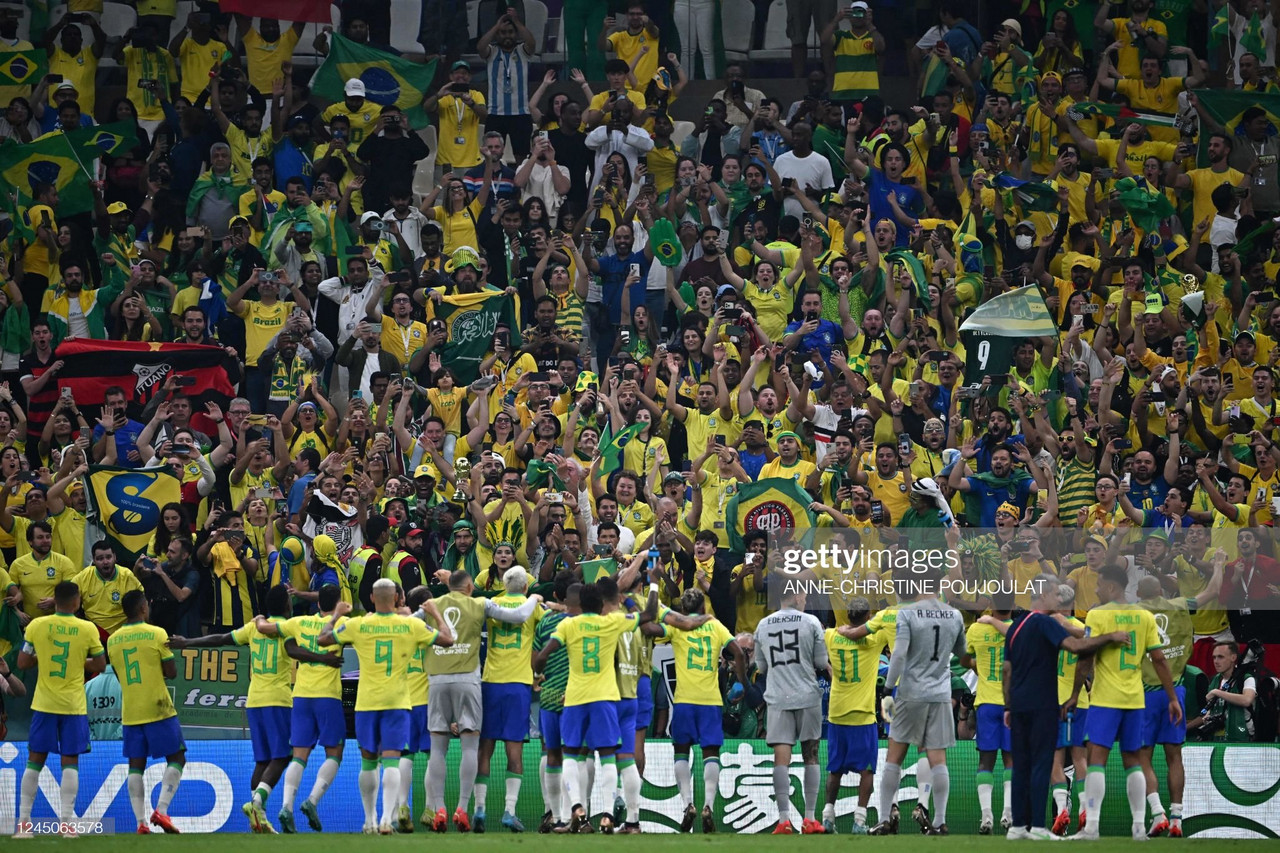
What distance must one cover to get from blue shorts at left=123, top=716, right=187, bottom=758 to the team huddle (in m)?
0.02

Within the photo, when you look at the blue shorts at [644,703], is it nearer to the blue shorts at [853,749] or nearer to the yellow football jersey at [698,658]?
the yellow football jersey at [698,658]

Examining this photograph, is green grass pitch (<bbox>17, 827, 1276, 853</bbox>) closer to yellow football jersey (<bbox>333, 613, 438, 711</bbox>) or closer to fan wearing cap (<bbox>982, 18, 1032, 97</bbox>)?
yellow football jersey (<bbox>333, 613, 438, 711</bbox>)

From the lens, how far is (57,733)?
49.9 feet

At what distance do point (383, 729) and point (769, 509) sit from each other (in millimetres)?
5328

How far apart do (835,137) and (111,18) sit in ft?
34.8

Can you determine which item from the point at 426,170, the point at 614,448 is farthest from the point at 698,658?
the point at 426,170

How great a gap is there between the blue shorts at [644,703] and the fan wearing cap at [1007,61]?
11.7 metres

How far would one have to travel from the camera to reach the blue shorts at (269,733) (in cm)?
1512

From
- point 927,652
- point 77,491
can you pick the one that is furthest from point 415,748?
point 77,491

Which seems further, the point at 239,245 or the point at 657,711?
the point at 239,245

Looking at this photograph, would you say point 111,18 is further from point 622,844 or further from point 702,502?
point 622,844

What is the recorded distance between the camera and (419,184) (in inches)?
979

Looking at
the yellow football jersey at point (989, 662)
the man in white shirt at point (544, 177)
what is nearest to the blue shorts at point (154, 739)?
the yellow football jersey at point (989, 662)

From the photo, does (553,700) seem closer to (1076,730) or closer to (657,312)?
(1076,730)
